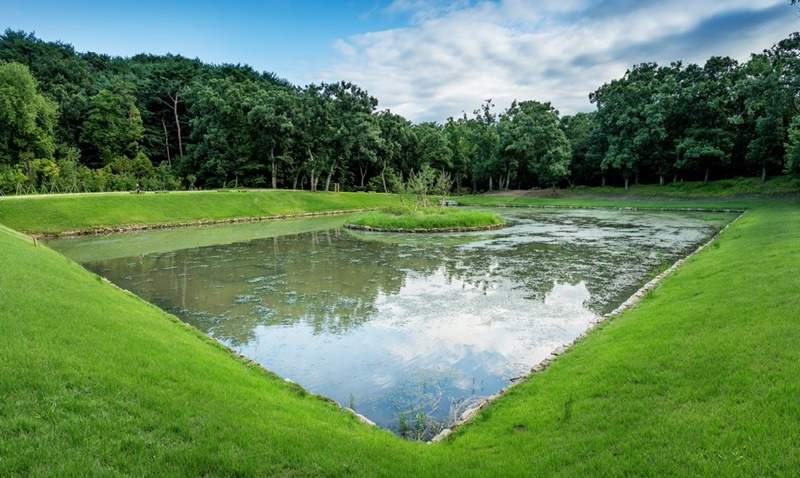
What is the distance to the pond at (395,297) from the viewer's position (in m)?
8.02

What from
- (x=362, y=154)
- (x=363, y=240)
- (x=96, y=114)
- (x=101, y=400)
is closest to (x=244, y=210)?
(x=363, y=240)

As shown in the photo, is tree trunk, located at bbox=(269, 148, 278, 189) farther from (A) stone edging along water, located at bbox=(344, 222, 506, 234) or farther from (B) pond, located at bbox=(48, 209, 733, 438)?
(B) pond, located at bbox=(48, 209, 733, 438)

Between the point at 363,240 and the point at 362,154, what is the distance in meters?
34.0

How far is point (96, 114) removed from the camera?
53.1 metres

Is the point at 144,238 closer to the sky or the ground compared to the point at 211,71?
closer to the ground

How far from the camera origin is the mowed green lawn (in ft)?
13.0

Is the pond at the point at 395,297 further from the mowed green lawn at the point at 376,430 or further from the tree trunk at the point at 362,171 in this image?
the tree trunk at the point at 362,171

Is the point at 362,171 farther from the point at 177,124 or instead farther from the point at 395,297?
the point at 395,297

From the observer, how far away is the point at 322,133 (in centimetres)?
5297

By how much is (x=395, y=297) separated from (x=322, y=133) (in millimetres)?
42860

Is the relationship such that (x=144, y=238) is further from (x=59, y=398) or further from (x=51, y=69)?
(x=51, y=69)

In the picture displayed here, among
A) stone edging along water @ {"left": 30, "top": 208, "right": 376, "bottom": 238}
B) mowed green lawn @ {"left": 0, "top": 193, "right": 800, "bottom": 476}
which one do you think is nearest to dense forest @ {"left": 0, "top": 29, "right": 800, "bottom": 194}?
stone edging along water @ {"left": 30, "top": 208, "right": 376, "bottom": 238}

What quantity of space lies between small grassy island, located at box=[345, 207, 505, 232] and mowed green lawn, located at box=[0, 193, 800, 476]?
22503 millimetres

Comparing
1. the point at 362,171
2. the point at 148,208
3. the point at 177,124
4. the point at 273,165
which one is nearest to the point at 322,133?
the point at 273,165
